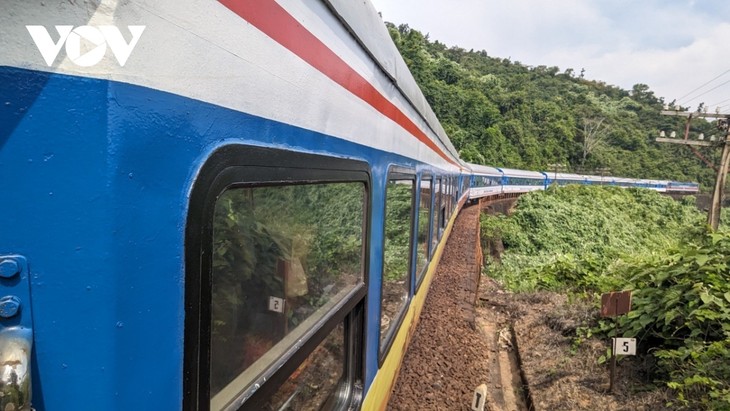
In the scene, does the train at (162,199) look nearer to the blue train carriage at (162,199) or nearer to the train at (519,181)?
the blue train carriage at (162,199)

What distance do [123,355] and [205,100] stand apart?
18.7 inches

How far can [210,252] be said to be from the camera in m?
0.87

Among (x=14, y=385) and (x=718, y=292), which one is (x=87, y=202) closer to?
(x=14, y=385)

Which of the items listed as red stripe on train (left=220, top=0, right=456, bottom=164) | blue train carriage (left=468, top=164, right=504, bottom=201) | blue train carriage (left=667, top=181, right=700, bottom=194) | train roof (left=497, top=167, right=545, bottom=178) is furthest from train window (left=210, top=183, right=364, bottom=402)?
blue train carriage (left=667, top=181, right=700, bottom=194)

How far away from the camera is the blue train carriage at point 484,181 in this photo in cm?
1964

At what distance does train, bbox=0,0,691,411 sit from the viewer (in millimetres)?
616

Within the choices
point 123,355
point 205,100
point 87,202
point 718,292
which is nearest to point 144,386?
point 123,355

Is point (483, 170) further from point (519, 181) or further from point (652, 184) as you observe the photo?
point (652, 184)

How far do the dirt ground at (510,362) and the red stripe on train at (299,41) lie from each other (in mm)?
2765

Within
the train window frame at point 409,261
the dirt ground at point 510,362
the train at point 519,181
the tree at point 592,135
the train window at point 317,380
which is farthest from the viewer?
the tree at point 592,135

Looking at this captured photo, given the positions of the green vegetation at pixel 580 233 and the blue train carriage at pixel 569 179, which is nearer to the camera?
the green vegetation at pixel 580 233

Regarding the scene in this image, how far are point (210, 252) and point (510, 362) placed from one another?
21.1 feet

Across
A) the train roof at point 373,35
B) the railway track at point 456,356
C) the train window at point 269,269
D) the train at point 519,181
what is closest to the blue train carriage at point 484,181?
the train at point 519,181

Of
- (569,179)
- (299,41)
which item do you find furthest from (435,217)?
(569,179)
